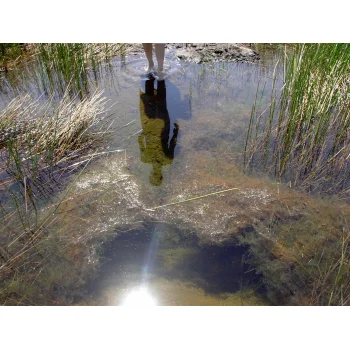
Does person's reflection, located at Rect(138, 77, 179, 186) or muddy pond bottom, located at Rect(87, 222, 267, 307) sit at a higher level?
person's reflection, located at Rect(138, 77, 179, 186)

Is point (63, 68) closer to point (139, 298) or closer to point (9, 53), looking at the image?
point (9, 53)

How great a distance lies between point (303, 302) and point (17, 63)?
14.9ft

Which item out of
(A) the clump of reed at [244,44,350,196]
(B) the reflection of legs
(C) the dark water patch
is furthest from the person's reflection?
(A) the clump of reed at [244,44,350,196]

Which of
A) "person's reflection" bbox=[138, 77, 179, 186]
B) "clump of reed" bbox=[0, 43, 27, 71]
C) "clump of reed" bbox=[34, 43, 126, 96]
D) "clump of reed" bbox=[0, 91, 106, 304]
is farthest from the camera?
"clump of reed" bbox=[0, 43, 27, 71]

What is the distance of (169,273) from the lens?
65.6 inches

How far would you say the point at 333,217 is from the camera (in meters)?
1.94

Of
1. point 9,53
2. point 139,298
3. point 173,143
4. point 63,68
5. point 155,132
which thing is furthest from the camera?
point 9,53

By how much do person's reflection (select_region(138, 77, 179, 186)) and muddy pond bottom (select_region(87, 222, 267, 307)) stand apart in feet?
1.90

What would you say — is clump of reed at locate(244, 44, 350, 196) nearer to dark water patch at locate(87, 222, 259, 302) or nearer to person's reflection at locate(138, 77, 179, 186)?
person's reflection at locate(138, 77, 179, 186)

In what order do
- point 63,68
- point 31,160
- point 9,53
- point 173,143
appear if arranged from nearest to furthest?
point 31,160, point 173,143, point 63,68, point 9,53

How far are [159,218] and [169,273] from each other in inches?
16.5

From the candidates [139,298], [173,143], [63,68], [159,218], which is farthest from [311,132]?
[63,68]

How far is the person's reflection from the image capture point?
8.17ft

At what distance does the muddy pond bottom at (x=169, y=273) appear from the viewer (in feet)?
5.12
